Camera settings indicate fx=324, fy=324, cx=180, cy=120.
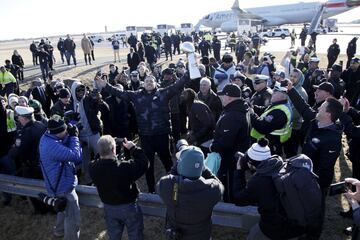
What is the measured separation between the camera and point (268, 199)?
2953 millimetres

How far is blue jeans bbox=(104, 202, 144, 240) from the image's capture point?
381 centimetres

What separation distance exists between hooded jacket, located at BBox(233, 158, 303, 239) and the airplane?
167 ft

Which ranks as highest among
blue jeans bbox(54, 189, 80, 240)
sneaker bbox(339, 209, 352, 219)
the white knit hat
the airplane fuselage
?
the airplane fuselage

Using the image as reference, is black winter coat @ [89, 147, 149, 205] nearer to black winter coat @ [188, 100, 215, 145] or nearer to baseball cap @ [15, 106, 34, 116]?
black winter coat @ [188, 100, 215, 145]

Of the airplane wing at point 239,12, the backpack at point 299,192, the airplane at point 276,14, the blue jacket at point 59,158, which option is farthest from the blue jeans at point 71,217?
the airplane wing at point 239,12

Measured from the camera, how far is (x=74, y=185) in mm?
4391

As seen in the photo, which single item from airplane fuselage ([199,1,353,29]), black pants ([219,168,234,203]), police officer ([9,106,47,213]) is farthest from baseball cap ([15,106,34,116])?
airplane fuselage ([199,1,353,29])

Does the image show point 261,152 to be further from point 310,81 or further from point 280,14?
point 280,14

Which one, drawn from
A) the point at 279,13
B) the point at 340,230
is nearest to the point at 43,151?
the point at 340,230

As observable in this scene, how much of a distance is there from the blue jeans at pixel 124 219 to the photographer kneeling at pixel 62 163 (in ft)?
2.49

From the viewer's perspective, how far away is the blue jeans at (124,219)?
150 inches

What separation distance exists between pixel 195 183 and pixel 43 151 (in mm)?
2208

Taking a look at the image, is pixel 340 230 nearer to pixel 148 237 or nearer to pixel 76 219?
pixel 148 237

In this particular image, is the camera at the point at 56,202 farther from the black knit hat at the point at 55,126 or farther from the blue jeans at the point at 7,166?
the blue jeans at the point at 7,166
